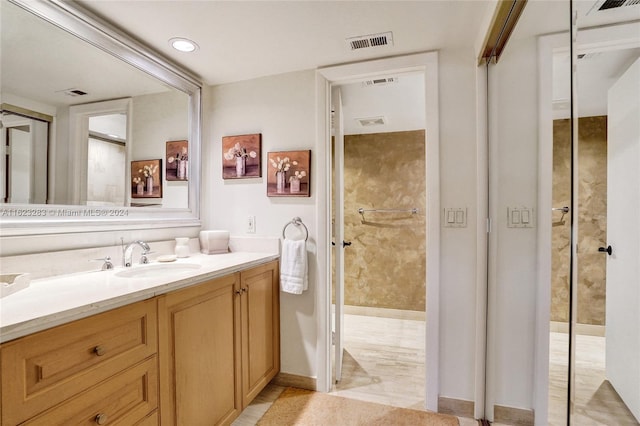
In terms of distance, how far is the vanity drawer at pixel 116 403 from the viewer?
846mm

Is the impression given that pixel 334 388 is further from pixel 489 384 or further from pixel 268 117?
pixel 268 117

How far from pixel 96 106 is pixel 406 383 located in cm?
250

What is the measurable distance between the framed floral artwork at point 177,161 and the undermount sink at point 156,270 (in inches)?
23.9

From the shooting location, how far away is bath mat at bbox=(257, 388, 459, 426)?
173 cm

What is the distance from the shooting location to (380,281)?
3.54 meters

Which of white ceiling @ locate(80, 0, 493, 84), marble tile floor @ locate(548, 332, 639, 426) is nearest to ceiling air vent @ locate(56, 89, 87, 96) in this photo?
white ceiling @ locate(80, 0, 493, 84)

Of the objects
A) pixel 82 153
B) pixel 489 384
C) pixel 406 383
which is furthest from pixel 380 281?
pixel 82 153

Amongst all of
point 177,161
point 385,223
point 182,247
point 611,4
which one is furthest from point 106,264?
point 385,223

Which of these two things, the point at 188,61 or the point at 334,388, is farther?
the point at 334,388

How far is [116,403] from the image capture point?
0.99 metres

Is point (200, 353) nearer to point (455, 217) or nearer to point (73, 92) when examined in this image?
point (73, 92)

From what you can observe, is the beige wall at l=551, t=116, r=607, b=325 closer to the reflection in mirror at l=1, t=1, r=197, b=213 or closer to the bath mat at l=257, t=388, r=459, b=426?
the bath mat at l=257, t=388, r=459, b=426

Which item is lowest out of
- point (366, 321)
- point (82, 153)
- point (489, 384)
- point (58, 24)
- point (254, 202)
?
point (366, 321)

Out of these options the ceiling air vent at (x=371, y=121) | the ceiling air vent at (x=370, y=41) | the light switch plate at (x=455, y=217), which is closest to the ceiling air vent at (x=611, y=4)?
the ceiling air vent at (x=370, y=41)
